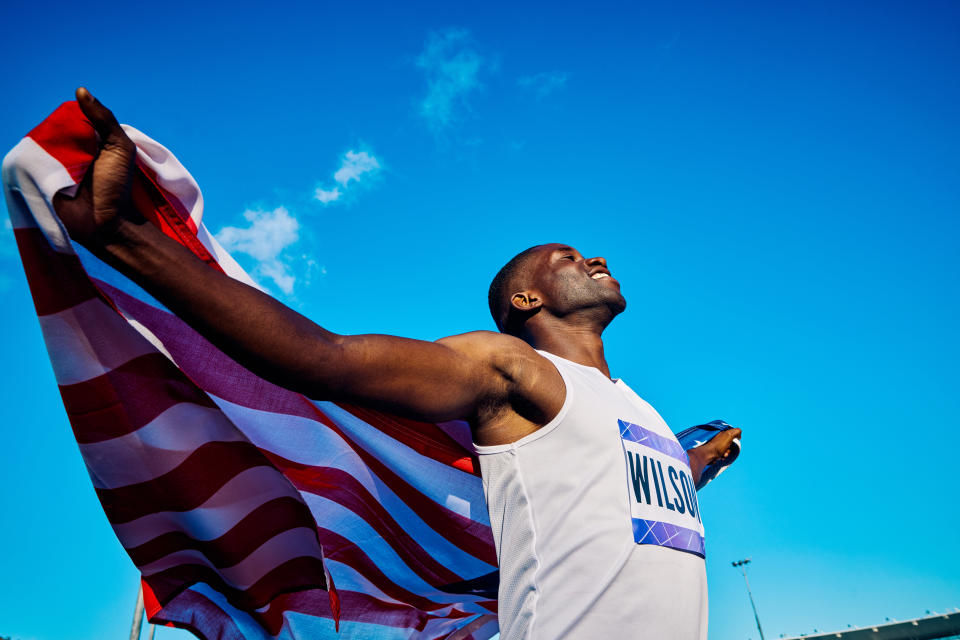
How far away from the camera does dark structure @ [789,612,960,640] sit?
32.4m

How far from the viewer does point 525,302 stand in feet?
9.23

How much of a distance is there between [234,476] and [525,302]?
148cm

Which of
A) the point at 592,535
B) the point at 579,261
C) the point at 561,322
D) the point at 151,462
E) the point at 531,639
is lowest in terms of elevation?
the point at 531,639

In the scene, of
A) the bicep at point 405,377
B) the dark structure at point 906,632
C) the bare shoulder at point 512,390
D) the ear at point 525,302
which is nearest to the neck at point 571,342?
the ear at point 525,302

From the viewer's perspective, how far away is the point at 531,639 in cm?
168

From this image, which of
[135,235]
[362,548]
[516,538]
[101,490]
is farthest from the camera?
[362,548]

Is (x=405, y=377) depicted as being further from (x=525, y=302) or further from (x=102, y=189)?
(x=525, y=302)

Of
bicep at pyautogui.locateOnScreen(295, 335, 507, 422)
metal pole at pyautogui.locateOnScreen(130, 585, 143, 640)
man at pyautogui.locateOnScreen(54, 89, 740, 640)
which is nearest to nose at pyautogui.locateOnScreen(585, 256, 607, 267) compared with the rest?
man at pyautogui.locateOnScreen(54, 89, 740, 640)

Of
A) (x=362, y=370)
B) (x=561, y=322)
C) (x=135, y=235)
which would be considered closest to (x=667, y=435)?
(x=561, y=322)

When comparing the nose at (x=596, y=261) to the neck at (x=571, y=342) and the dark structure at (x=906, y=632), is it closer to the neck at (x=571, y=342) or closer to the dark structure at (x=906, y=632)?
the neck at (x=571, y=342)

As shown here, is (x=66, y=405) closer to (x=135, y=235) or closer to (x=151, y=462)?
(x=151, y=462)

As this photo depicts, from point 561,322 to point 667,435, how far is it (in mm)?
679

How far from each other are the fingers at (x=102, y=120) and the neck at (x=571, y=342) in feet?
5.93

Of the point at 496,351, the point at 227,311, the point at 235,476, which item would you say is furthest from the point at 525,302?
the point at 227,311
